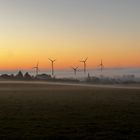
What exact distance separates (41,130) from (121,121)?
17.2ft

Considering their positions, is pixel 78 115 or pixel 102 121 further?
pixel 78 115

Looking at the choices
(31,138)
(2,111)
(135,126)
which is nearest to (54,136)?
(31,138)

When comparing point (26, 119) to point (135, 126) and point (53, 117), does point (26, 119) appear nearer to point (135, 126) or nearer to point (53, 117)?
point (53, 117)

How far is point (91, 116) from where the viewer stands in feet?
89.7

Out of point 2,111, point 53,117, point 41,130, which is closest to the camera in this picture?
point 41,130

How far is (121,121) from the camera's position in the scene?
25.0 meters

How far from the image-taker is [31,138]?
20.1 meters

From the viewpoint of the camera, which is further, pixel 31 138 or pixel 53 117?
pixel 53 117

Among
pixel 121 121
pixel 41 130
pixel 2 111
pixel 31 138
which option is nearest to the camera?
pixel 31 138

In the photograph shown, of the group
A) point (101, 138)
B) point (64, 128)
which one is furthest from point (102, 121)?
point (101, 138)

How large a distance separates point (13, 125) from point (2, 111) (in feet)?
23.4

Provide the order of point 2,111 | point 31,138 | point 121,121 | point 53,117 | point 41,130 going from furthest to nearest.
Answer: point 2,111
point 53,117
point 121,121
point 41,130
point 31,138

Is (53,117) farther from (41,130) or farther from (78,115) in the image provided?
(41,130)

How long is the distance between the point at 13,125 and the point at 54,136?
3.67 metres
